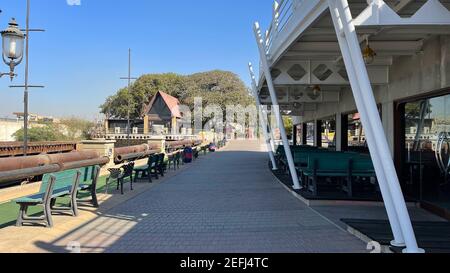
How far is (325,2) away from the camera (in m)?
6.53

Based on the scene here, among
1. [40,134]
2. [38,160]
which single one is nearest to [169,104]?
[40,134]

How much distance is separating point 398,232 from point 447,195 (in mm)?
3236

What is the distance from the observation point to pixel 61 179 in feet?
24.7

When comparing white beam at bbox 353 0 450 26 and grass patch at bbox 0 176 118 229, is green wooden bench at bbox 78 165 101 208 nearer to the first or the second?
grass patch at bbox 0 176 118 229

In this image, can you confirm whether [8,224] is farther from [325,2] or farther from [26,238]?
[325,2]

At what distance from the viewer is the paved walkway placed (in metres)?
5.73

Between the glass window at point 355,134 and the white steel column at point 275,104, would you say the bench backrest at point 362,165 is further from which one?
the glass window at point 355,134

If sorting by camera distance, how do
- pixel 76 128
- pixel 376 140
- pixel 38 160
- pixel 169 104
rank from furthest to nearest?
pixel 169 104 < pixel 76 128 < pixel 38 160 < pixel 376 140

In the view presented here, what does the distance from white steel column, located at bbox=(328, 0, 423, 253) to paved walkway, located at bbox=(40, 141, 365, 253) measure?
2.49ft

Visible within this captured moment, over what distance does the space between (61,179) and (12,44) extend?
319 cm

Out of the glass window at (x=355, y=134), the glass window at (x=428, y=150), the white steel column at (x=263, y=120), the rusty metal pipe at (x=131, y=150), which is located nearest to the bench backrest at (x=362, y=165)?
the glass window at (x=428, y=150)

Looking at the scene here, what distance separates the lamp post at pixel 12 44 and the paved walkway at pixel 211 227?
12.2ft

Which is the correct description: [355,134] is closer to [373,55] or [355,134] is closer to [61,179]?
[373,55]
